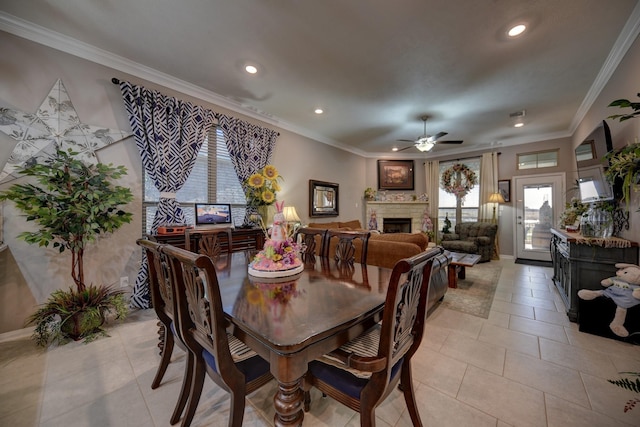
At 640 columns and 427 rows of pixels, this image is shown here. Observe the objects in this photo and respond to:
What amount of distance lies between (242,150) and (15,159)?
7.51 ft

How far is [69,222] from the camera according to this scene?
2113 millimetres

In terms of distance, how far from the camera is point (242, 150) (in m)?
3.73

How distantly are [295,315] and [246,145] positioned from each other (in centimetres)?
335

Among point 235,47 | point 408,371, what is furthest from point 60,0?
point 408,371

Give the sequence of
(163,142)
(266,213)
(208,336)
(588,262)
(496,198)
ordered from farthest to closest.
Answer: (496,198) → (266,213) → (163,142) → (588,262) → (208,336)

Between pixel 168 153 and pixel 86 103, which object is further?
pixel 168 153

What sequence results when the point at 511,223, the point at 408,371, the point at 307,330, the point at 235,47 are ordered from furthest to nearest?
the point at 511,223, the point at 235,47, the point at 408,371, the point at 307,330

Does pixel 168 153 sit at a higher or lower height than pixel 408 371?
higher

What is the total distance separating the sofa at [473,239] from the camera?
203 inches

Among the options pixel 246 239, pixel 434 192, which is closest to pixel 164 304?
pixel 246 239

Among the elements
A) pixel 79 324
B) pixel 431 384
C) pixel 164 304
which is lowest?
pixel 431 384

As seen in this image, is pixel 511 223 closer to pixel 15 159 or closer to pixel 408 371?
pixel 408 371

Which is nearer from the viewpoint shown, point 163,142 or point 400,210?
point 163,142

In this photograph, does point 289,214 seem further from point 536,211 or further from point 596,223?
point 536,211
